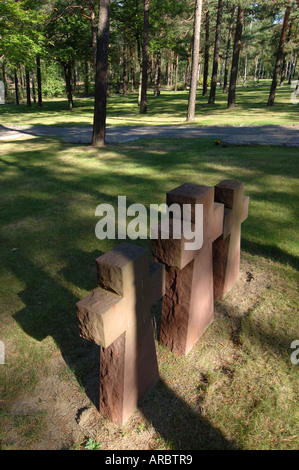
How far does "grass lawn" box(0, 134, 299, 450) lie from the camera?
6.69 ft

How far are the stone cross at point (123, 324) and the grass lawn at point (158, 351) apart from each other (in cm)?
16

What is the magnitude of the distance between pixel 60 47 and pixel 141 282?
92.8 ft

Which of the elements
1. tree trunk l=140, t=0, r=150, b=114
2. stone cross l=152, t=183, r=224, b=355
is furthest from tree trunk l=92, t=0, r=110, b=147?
tree trunk l=140, t=0, r=150, b=114

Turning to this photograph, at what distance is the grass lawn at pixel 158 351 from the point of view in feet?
6.69

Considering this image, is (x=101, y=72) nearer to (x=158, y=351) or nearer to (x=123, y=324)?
(x=158, y=351)

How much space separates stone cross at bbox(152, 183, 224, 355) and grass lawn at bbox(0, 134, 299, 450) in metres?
0.18

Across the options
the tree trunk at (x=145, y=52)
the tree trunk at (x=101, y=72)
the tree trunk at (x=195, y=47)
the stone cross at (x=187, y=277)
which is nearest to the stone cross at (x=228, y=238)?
the stone cross at (x=187, y=277)

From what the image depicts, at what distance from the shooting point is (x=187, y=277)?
8.01 ft

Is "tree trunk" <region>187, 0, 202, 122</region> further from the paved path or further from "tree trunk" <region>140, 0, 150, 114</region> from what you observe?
"tree trunk" <region>140, 0, 150, 114</region>

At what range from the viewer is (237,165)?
8141 millimetres

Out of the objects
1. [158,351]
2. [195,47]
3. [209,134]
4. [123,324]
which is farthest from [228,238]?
[195,47]

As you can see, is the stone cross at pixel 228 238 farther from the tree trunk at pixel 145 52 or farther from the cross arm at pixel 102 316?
the tree trunk at pixel 145 52

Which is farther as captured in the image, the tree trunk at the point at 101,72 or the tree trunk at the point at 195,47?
the tree trunk at the point at 195,47
